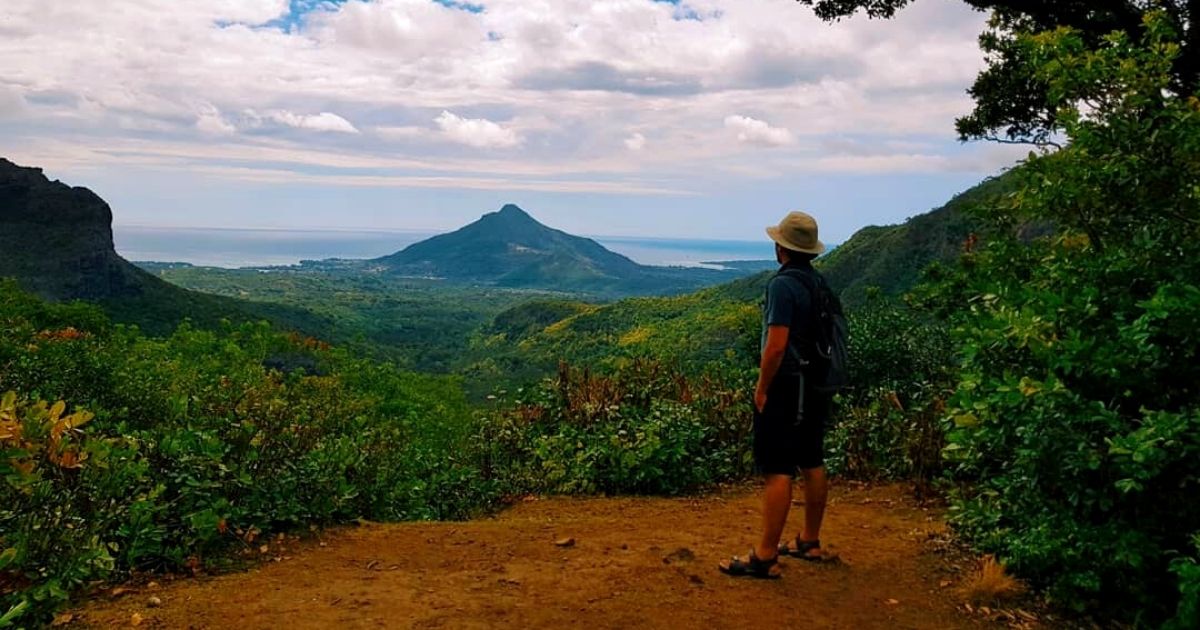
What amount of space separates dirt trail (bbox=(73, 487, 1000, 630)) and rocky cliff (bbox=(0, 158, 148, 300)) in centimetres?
7474

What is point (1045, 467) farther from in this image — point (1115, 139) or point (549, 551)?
point (549, 551)

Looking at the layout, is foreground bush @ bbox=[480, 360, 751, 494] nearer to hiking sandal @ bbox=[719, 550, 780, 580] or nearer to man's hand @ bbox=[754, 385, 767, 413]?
hiking sandal @ bbox=[719, 550, 780, 580]

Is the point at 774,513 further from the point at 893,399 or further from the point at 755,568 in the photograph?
the point at 893,399

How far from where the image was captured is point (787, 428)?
14.4 ft

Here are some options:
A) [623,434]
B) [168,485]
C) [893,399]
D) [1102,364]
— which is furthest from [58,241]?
[1102,364]

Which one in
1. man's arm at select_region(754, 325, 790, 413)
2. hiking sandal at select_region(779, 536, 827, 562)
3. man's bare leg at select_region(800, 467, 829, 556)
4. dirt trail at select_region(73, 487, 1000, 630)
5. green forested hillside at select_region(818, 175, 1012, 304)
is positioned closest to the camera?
dirt trail at select_region(73, 487, 1000, 630)

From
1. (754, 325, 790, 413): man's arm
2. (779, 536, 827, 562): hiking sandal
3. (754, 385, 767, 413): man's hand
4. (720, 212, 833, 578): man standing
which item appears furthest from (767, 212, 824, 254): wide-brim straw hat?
(779, 536, 827, 562): hiking sandal

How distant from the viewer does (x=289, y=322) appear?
85.8 metres

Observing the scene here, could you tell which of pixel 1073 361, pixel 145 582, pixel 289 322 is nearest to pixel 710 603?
pixel 1073 361

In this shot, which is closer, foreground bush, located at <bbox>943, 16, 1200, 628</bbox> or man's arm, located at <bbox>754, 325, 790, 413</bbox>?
foreground bush, located at <bbox>943, 16, 1200, 628</bbox>

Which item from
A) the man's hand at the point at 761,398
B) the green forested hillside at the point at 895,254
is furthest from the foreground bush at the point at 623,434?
the green forested hillside at the point at 895,254

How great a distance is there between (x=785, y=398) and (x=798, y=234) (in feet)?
2.98

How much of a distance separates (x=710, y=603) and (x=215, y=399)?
554 centimetres

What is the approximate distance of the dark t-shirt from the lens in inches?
170
